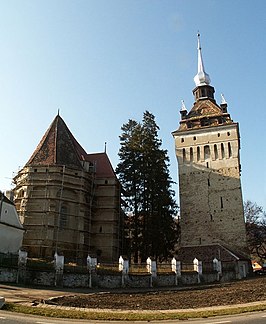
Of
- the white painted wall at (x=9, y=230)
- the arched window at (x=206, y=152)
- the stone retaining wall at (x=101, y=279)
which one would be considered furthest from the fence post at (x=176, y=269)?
the arched window at (x=206, y=152)

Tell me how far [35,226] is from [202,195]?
691 inches

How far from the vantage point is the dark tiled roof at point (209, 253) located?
3047 centimetres

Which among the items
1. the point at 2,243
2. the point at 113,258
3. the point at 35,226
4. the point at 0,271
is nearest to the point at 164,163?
the point at 113,258

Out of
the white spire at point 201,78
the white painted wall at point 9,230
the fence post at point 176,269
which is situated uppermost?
the white spire at point 201,78

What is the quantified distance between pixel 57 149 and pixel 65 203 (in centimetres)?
538

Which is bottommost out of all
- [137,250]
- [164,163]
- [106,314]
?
[106,314]

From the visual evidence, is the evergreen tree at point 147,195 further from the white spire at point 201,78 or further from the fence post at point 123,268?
the white spire at point 201,78

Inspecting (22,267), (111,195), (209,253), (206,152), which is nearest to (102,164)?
(111,195)

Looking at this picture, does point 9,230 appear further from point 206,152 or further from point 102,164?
point 206,152

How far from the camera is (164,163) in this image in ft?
118

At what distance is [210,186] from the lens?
3628 centimetres

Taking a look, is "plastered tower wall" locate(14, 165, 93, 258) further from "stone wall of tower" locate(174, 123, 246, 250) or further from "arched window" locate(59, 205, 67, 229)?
"stone wall of tower" locate(174, 123, 246, 250)

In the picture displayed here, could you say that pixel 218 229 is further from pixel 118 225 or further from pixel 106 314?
pixel 106 314

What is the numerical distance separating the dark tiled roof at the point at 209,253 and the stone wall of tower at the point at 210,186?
1157mm
